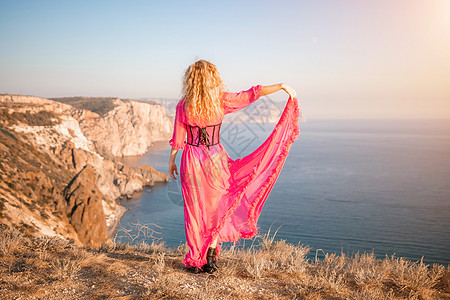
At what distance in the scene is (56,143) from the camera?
1725 inches

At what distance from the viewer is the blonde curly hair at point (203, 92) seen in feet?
11.3

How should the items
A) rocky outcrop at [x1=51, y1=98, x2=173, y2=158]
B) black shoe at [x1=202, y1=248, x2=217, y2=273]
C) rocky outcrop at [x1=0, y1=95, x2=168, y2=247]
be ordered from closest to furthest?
black shoe at [x1=202, y1=248, x2=217, y2=273], rocky outcrop at [x1=0, y1=95, x2=168, y2=247], rocky outcrop at [x1=51, y1=98, x2=173, y2=158]

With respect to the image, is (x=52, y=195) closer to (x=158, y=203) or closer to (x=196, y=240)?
(x=196, y=240)

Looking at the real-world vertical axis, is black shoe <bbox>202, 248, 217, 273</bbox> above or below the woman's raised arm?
below

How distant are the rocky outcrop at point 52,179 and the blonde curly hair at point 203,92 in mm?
9107

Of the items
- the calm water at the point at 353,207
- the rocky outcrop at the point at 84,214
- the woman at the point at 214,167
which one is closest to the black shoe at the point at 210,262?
the woman at the point at 214,167

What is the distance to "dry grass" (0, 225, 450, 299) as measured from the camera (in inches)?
121

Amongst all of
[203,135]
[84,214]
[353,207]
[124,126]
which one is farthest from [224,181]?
[124,126]

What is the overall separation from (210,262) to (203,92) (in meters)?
2.04

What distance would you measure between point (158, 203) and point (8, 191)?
46.3 m

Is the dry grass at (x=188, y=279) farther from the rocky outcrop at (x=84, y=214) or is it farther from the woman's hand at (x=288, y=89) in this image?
the rocky outcrop at (x=84, y=214)

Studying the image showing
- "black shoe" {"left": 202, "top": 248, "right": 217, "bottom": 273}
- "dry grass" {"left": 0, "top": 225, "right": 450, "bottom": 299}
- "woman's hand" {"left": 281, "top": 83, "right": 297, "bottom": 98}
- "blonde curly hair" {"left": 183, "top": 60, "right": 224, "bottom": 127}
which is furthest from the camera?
"black shoe" {"left": 202, "top": 248, "right": 217, "bottom": 273}

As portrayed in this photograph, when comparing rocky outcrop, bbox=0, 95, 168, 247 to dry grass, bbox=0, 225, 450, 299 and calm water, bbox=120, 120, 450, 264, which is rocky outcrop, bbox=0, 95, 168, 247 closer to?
calm water, bbox=120, 120, 450, 264

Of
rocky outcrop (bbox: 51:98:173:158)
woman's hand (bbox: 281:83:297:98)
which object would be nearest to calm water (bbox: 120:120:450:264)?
woman's hand (bbox: 281:83:297:98)
